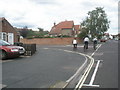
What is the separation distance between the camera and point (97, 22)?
60125 mm

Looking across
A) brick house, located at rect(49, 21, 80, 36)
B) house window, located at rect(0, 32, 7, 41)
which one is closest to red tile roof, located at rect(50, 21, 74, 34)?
brick house, located at rect(49, 21, 80, 36)

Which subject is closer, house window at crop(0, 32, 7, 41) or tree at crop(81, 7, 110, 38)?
house window at crop(0, 32, 7, 41)

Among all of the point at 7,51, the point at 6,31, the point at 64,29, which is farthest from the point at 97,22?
the point at 7,51

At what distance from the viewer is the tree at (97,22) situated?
58156mm

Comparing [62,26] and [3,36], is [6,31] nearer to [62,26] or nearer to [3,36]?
[3,36]

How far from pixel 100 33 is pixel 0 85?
56.6 meters

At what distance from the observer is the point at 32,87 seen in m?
6.13

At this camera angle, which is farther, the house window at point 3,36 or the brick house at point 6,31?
the brick house at point 6,31

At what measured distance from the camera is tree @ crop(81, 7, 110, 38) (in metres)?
58.2

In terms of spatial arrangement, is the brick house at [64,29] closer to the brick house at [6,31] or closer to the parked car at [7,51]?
the brick house at [6,31]

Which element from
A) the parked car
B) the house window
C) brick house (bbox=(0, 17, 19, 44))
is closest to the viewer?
the parked car

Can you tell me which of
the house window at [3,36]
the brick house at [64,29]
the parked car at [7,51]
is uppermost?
the brick house at [64,29]

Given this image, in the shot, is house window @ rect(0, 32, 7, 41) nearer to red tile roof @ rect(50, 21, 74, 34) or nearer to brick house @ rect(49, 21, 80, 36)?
brick house @ rect(49, 21, 80, 36)

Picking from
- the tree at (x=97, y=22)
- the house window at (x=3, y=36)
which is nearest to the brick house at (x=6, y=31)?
the house window at (x=3, y=36)
